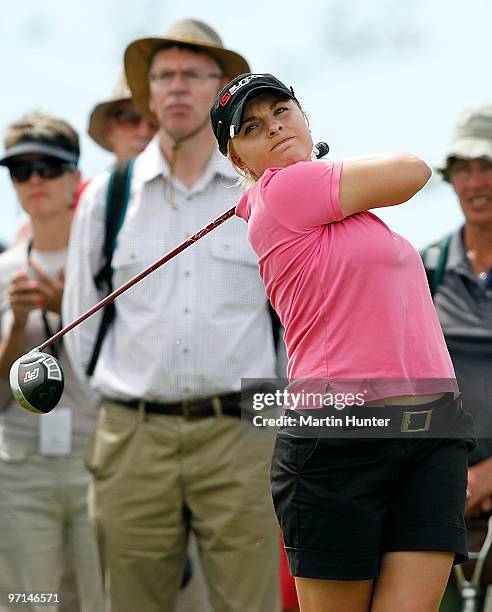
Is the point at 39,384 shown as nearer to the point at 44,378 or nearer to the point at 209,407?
the point at 44,378

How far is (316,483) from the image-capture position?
11.8 feet

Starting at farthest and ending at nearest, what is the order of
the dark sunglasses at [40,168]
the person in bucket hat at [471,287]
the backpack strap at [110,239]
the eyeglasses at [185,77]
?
the dark sunglasses at [40,168] → the eyeglasses at [185,77] → the backpack strap at [110,239] → the person in bucket hat at [471,287]

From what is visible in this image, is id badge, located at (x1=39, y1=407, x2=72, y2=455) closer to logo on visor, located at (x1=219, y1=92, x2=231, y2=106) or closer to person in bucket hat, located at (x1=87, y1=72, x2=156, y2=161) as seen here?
person in bucket hat, located at (x1=87, y1=72, x2=156, y2=161)

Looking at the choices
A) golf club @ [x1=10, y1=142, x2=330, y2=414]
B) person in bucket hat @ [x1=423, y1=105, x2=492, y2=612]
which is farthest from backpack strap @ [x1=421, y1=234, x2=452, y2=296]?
golf club @ [x1=10, y1=142, x2=330, y2=414]

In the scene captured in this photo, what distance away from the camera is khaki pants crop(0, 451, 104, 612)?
6.05 m

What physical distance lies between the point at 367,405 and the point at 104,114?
4.13 m

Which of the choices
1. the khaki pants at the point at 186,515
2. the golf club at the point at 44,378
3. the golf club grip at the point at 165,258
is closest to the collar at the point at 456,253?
the khaki pants at the point at 186,515

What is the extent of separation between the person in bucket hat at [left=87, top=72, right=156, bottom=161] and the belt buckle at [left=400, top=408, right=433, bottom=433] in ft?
12.5

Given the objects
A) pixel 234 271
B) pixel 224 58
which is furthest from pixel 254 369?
pixel 224 58

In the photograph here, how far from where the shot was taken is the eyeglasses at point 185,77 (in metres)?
6.00

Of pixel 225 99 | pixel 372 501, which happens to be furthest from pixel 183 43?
pixel 372 501

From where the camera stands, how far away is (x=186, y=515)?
222 inches

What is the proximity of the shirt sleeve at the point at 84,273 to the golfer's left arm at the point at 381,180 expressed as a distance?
2.46 m

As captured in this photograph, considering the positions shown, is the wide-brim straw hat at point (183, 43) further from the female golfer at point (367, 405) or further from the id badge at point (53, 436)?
the female golfer at point (367, 405)
